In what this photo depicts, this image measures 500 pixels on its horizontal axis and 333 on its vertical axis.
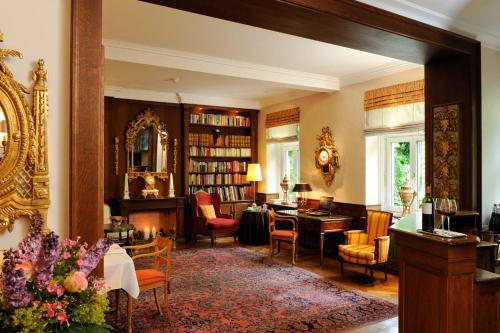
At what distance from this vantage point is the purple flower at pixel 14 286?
0.97 meters

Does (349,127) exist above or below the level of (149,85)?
below

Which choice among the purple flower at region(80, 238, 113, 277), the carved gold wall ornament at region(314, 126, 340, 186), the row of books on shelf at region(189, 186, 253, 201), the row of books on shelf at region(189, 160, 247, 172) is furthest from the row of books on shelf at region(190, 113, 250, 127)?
the purple flower at region(80, 238, 113, 277)

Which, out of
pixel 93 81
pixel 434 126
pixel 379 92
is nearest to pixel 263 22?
pixel 93 81

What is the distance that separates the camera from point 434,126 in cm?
415

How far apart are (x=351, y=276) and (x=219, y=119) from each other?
4414 millimetres

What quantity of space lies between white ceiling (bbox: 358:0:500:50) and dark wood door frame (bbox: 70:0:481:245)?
7cm

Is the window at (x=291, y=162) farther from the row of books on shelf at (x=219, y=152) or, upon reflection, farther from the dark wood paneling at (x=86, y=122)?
the dark wood paneling at (x=86, y=122)

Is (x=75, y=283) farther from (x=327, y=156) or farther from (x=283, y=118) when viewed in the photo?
(x=283, y=118)

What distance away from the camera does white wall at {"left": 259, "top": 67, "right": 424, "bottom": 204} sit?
5.84 metres

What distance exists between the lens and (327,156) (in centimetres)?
642

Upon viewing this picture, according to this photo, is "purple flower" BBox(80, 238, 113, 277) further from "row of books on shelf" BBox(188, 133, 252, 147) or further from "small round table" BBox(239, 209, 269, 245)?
"row of books on shelf" BBox(188, 133, 252, 147)

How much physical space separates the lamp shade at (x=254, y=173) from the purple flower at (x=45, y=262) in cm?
686

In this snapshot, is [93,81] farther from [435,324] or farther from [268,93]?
[268,93]

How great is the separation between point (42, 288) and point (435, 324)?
226cm
